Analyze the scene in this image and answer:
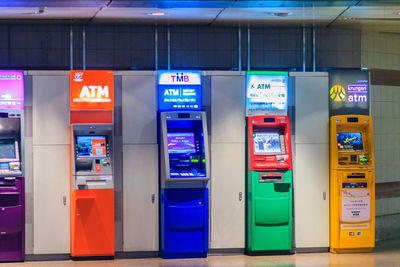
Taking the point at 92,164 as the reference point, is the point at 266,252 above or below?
below

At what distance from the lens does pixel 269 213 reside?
773cm

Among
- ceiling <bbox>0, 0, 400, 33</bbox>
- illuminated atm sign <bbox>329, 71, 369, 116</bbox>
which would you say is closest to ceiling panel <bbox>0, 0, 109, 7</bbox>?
ceiling <bbox>0, 0, 400, 33</bbox>

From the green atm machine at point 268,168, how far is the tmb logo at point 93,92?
1757mm

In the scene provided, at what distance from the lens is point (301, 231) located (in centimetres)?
796

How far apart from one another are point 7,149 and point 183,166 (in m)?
2.01

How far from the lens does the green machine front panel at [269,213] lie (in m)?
7.72

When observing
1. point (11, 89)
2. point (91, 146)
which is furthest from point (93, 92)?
point (11, 89)

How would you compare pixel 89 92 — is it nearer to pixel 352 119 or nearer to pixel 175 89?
pixel 175 89

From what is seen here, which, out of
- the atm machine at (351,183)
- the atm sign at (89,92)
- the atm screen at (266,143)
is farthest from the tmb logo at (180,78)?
the atm machine at (351,183)

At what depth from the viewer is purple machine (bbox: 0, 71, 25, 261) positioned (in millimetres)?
7273

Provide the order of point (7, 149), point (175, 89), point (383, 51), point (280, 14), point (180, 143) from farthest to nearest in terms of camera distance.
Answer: point (383, 51), point (280, 14), point (175, 89), point (180, 143), point (7, 149)

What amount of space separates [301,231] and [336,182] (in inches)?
29.4

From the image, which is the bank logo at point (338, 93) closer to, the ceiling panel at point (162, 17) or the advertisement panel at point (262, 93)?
the advertisement panel at point (262, 93)

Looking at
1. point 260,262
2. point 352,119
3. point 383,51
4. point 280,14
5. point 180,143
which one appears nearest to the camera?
point 260,262
